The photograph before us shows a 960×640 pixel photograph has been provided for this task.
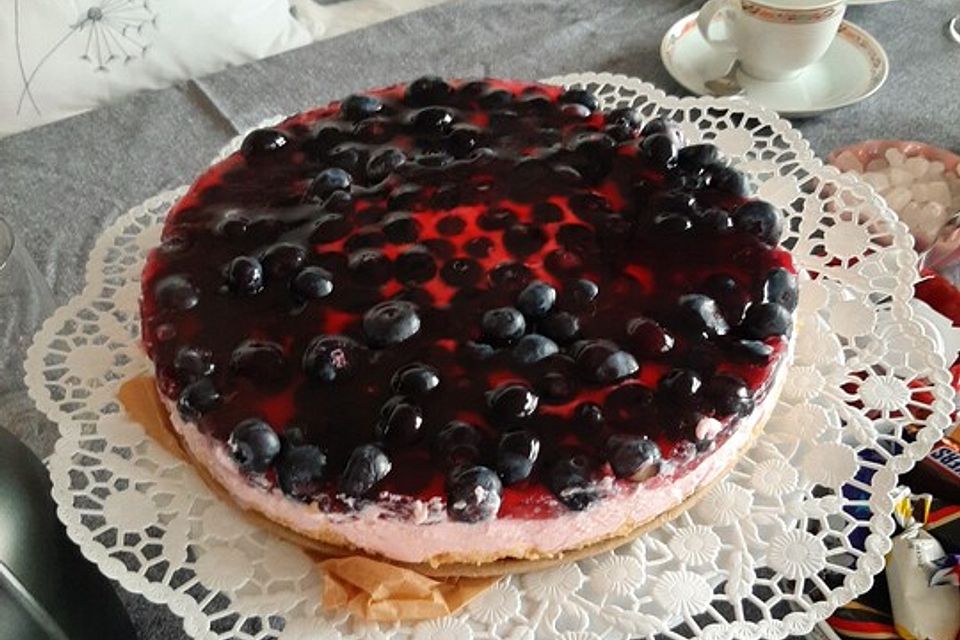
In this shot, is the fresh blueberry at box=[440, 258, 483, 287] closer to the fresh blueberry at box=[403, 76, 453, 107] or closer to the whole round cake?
the whole round cake

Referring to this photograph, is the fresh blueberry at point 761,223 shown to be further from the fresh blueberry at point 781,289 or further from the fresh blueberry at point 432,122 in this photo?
the fresh blueberry at point 432,122

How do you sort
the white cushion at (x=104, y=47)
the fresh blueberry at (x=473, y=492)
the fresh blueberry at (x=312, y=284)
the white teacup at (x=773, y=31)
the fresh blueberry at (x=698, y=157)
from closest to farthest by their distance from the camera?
the fresh blueberry at (x=473, y=492)
the fresh blueberry at (x=312, y=284)
the fresh blueberry at (x=698, y=157)
the white teacup at (x=773, y=31)
the white cushion at (x=104, y=47)

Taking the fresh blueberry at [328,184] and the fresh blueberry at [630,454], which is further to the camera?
the fresh blueberry at [328,184]

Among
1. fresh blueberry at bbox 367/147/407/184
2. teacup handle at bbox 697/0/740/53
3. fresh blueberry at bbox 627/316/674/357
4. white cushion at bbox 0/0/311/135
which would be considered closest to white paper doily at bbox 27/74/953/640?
fresh blueberry at bbox 627/316/674/357

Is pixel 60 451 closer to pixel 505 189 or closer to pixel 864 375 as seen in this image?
pixel 505 189

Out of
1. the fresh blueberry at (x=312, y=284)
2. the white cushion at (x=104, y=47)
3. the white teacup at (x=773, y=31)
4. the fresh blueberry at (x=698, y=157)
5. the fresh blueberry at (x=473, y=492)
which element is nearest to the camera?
the fresh blueberry at (x=473, y=492)

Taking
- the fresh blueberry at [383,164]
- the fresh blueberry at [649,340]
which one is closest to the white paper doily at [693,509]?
the fresh blueberry at [649,340]

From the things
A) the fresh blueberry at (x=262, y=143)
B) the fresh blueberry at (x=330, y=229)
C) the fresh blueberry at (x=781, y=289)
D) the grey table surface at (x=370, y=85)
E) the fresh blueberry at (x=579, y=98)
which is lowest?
the grey table surface at (x=370, y=85)
